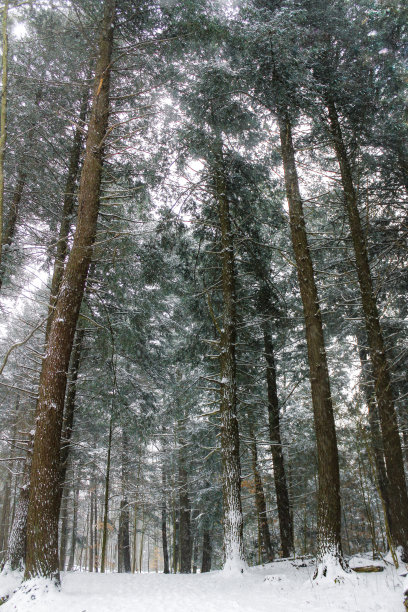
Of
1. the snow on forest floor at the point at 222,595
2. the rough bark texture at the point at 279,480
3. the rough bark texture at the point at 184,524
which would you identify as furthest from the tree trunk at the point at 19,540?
the rough bark texture at the point at 184,524

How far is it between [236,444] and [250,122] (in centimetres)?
704

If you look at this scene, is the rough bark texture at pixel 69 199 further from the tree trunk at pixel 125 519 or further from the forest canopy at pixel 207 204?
the tree trunk at pixel 125 519

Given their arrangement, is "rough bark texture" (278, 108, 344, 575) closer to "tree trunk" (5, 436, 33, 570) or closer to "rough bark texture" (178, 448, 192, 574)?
"tree trunk" (5, 436, 33, 570)

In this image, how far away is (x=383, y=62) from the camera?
7.27 m

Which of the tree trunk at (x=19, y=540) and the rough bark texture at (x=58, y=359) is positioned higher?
the rough bark texture at (x=58, y=359)

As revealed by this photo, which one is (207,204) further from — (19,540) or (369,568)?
(19,540)

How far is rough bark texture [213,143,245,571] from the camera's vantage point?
6344mm

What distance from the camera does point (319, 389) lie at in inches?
239

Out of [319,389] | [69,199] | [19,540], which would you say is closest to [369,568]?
[319,389]

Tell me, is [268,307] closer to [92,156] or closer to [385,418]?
[385,418]

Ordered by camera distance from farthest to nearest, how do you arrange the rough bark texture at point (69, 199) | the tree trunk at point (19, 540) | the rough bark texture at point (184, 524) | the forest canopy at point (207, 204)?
the rough bark texture at point (184, 524) < the rough bark texture at point (69, 199) < the tree trunk at point (19, 540) < the forest canopy at point (207, 204)

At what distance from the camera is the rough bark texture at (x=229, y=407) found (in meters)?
6.34

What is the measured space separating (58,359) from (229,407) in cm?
371

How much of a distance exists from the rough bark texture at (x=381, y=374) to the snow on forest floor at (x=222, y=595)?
933mm
